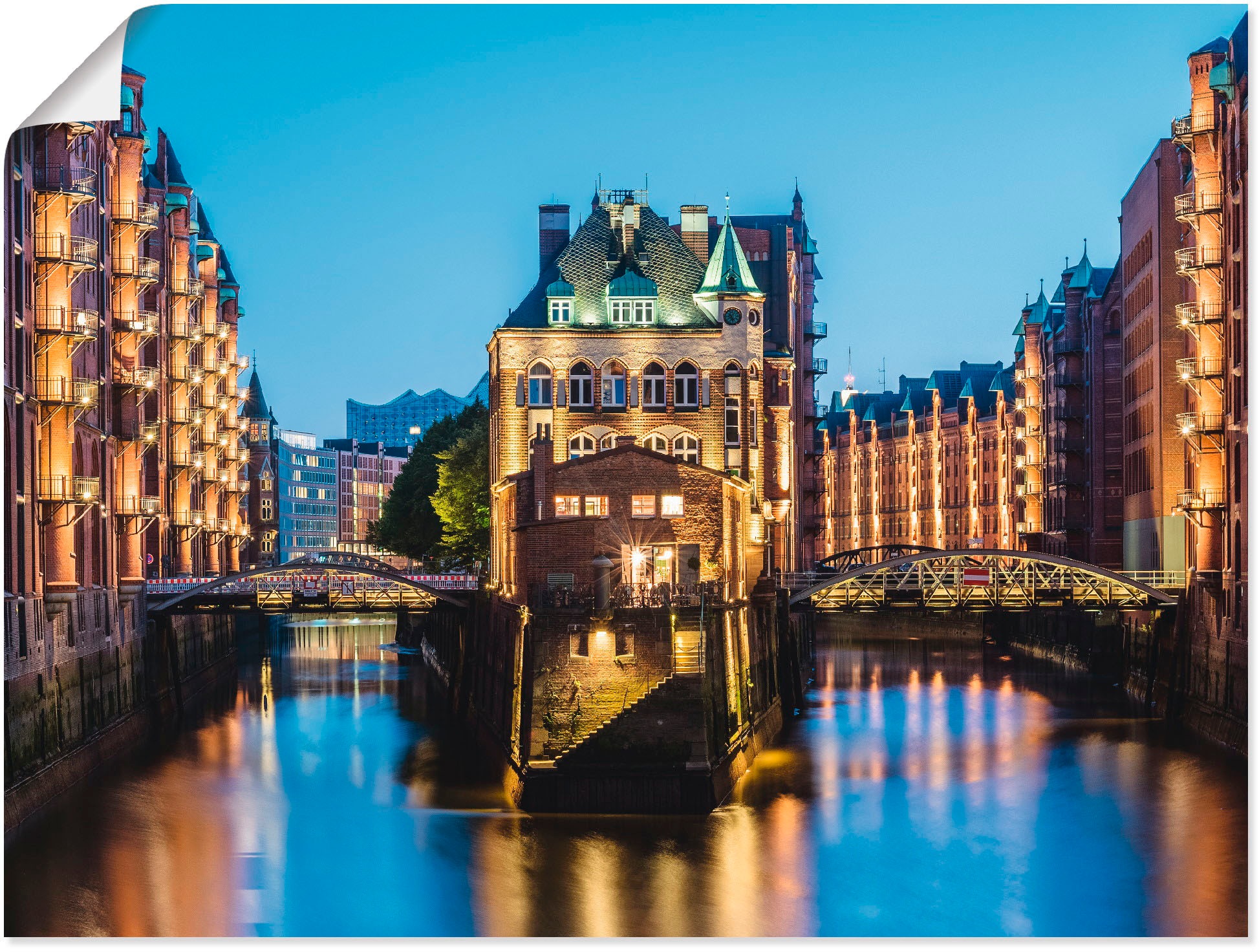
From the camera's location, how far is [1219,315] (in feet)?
172

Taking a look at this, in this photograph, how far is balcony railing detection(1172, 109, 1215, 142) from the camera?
5347 centimetres

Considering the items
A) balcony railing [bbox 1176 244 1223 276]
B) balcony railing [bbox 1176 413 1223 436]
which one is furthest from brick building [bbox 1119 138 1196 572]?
balcony railing [bbox 1176 413 1223 436]

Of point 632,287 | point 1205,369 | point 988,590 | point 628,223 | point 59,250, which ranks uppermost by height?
point 628,223

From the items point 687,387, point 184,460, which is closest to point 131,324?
point 184,460

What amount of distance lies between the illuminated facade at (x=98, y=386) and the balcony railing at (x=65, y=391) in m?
0.05

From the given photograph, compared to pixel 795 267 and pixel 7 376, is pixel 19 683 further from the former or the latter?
pixel 795 267

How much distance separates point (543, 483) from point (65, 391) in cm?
1351

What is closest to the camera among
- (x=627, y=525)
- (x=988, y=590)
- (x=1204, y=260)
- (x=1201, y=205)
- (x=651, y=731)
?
(x=651, y=731)

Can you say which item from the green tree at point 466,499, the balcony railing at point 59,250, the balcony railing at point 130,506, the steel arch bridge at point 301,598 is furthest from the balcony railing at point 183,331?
the balcony railing at point 59,250

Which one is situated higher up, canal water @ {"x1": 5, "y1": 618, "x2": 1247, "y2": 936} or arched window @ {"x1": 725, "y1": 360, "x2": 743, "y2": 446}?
arched window @ {"x1": 725, "y1": 360, "x2": 743, "y2": 446}

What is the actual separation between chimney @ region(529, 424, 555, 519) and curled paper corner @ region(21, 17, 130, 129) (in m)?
25.1

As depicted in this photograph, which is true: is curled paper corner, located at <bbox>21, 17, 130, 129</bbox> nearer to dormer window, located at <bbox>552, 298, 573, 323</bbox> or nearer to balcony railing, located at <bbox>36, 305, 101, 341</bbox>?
balcony railing, located at <bbox>36, 305, 101, 341</bbox>

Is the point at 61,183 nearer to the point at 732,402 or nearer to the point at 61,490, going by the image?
the point at 61,490

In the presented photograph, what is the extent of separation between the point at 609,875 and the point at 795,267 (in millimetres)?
61667
